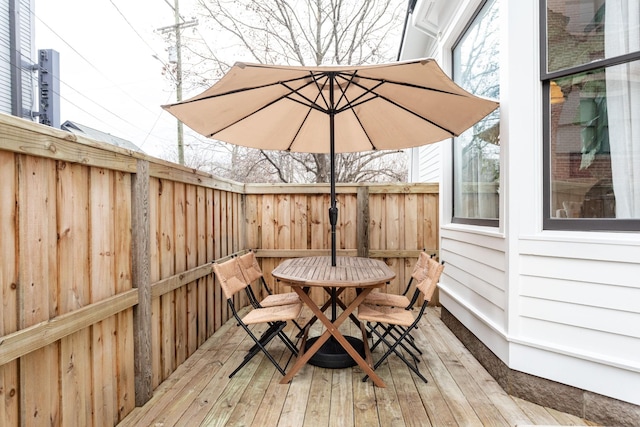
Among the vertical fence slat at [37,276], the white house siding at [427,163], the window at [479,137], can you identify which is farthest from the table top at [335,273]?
the white house siding at [427,163]

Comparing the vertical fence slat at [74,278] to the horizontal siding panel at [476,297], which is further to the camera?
the horizontal siding panel at [476,297]

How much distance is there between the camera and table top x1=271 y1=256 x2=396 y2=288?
227 centimetres

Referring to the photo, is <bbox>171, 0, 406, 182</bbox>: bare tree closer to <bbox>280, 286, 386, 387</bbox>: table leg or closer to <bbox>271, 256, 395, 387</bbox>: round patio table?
<bbox>271, 256, 395, 387</bbox>: round patio table

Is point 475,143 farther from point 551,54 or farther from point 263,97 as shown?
point 263,97

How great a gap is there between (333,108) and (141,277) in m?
1.87

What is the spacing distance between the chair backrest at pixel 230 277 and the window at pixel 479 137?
6.99 feet

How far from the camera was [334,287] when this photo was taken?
2441mm

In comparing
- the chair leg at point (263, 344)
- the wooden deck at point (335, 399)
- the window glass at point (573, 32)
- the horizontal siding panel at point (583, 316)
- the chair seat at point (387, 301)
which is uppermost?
the window glass at point (573, 32)

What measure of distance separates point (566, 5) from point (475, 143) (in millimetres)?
1238

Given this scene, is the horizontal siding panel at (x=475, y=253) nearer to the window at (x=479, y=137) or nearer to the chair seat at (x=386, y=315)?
the window at (x=479, y=137)

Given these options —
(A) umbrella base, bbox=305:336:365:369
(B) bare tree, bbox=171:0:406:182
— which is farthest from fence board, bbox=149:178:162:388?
(B) bare tree, bbox=171:0:406:182

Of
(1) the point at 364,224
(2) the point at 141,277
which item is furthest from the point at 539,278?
(2) the point at 141,277

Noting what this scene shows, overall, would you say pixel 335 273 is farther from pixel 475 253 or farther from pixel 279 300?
→ pixel 475 253

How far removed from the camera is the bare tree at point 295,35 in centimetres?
723
